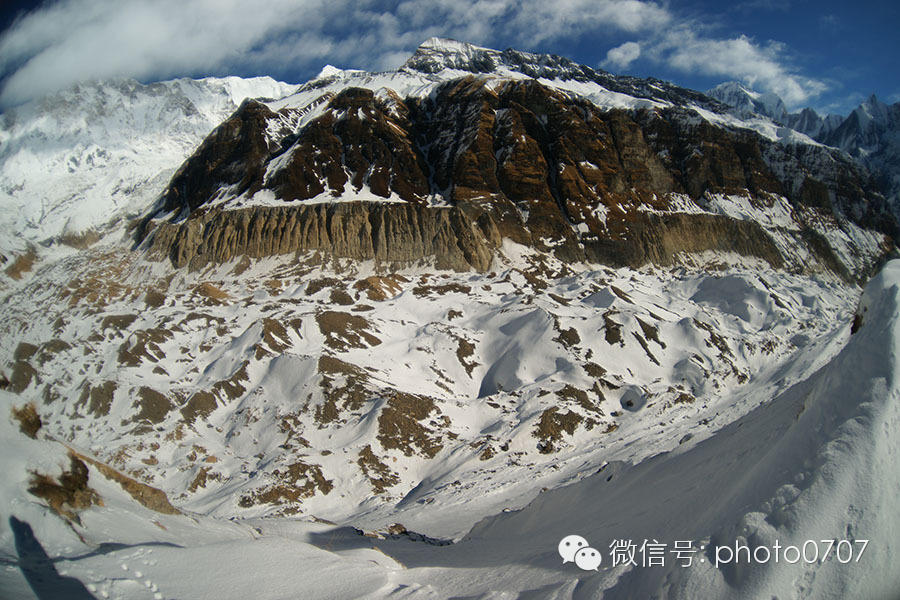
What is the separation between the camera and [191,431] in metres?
32.2

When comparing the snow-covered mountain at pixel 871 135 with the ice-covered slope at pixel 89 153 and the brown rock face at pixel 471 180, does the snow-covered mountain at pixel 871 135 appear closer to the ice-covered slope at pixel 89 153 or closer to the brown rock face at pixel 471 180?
the brown rock face at pixel 471 180

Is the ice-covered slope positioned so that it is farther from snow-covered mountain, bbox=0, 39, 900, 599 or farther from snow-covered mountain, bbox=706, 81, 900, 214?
snow-covered mountain, bbox=706, 81, 900, 214

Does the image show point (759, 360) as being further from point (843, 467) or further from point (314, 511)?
point (843, 467)

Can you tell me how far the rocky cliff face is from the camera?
80.9m

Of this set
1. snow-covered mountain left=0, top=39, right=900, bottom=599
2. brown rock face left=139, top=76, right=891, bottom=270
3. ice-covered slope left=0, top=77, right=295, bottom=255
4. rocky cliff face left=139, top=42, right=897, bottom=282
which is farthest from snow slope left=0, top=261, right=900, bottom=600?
ice-covered slope left=0, top=77, right=295, bottom=255

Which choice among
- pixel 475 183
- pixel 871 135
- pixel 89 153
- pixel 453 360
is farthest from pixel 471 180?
pixel 871 135

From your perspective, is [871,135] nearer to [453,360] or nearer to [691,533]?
[453,360]

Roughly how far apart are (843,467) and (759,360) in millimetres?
47667

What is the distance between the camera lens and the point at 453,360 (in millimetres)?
43656

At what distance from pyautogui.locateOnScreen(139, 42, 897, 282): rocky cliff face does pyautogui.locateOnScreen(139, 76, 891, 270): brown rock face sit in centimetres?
25

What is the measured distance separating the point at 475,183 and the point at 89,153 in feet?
447

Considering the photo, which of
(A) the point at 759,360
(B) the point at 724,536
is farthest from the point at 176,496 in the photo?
(A) the point at 759,360

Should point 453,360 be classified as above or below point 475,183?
below

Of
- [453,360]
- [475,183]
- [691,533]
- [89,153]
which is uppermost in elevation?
[89,153]
